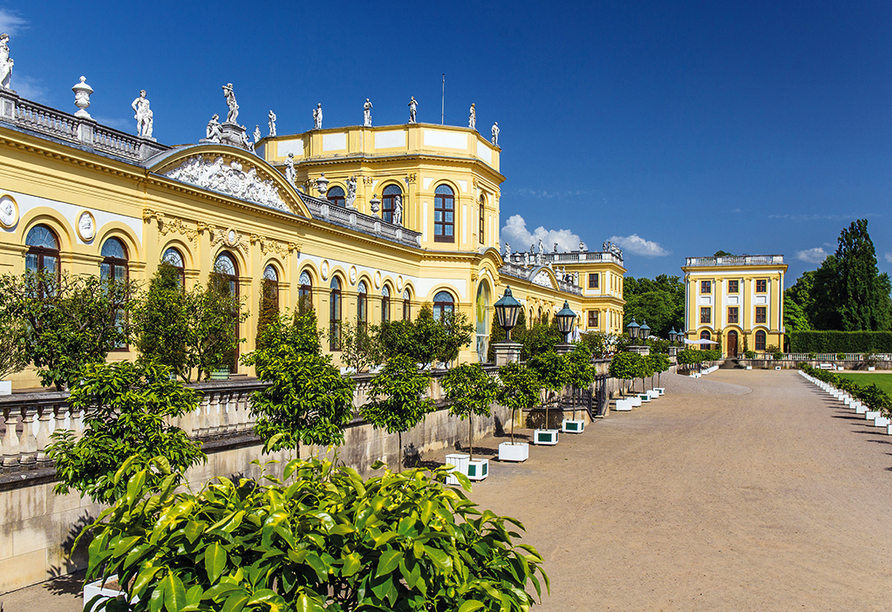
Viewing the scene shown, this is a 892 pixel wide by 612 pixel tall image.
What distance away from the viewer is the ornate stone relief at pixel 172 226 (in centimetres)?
1928

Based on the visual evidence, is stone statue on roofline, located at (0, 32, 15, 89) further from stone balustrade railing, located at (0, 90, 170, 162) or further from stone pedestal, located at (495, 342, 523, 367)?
stone pedestal, located at (495, 342, 523, 367)

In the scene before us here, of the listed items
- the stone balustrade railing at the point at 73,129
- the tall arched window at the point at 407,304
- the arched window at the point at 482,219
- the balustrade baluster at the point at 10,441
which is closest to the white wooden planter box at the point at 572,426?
the tall arched window at the point at 407,304

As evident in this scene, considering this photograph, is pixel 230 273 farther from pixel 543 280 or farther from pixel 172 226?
pixel 543 280

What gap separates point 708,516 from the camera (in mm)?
11914

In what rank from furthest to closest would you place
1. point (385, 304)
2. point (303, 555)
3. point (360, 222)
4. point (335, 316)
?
point (385, 304)
point (360, 222)
point (335, 316)
point (303, 555)

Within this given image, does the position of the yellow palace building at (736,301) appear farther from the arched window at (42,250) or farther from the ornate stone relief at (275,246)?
the arched window at (42,250)

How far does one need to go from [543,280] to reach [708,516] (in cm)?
4311

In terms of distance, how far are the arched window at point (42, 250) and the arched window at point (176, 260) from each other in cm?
334

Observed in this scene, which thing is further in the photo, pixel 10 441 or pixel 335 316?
pixel 335 316

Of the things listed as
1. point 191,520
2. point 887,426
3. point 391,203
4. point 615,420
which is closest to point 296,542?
point 191,520

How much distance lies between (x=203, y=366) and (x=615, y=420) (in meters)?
16.7

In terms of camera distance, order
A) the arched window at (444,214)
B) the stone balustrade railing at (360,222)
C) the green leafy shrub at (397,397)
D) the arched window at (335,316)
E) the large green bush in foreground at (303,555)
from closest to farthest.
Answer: the large green bush in foreground at (303,555) → the green leafy shrub at (397,397) → the stone balustrade railing at (360,222) → the arched window at (335,316) → the arched window at (444,214)

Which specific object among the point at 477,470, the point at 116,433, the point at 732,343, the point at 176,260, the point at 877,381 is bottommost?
the point at 877,381

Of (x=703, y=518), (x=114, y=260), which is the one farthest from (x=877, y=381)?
(x=114, y=260)
